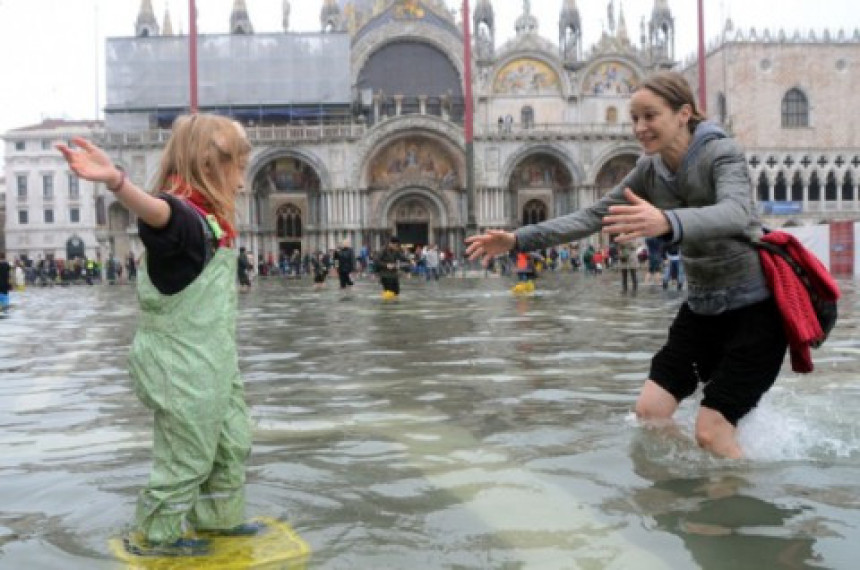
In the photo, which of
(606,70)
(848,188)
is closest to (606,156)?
(606,70)

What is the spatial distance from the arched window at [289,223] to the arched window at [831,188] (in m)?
25.1

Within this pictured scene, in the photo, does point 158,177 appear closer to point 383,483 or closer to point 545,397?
point 383,483

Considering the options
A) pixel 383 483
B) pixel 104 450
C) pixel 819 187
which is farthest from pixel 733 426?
pixel 819 187

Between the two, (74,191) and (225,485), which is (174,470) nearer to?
(225,485)

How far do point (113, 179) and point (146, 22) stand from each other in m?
50.2

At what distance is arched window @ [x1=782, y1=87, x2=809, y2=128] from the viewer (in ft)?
154

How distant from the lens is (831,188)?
155 feet

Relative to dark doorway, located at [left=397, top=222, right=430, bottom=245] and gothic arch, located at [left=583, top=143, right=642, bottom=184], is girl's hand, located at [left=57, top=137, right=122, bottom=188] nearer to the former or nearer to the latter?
gothic arch, located at [left=583, top=143, right=642, bottom=184]

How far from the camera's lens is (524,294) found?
18.7 meters

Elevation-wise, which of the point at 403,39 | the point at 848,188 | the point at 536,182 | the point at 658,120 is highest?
the point at 403,39

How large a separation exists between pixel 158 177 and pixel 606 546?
5.80 feet

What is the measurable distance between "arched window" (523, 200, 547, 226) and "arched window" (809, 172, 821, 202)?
43.5 feet

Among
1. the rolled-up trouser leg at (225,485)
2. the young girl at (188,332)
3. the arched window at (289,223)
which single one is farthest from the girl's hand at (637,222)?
the arched window at (289,223)

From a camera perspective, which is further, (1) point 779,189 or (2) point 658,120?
(1) point 779,189
